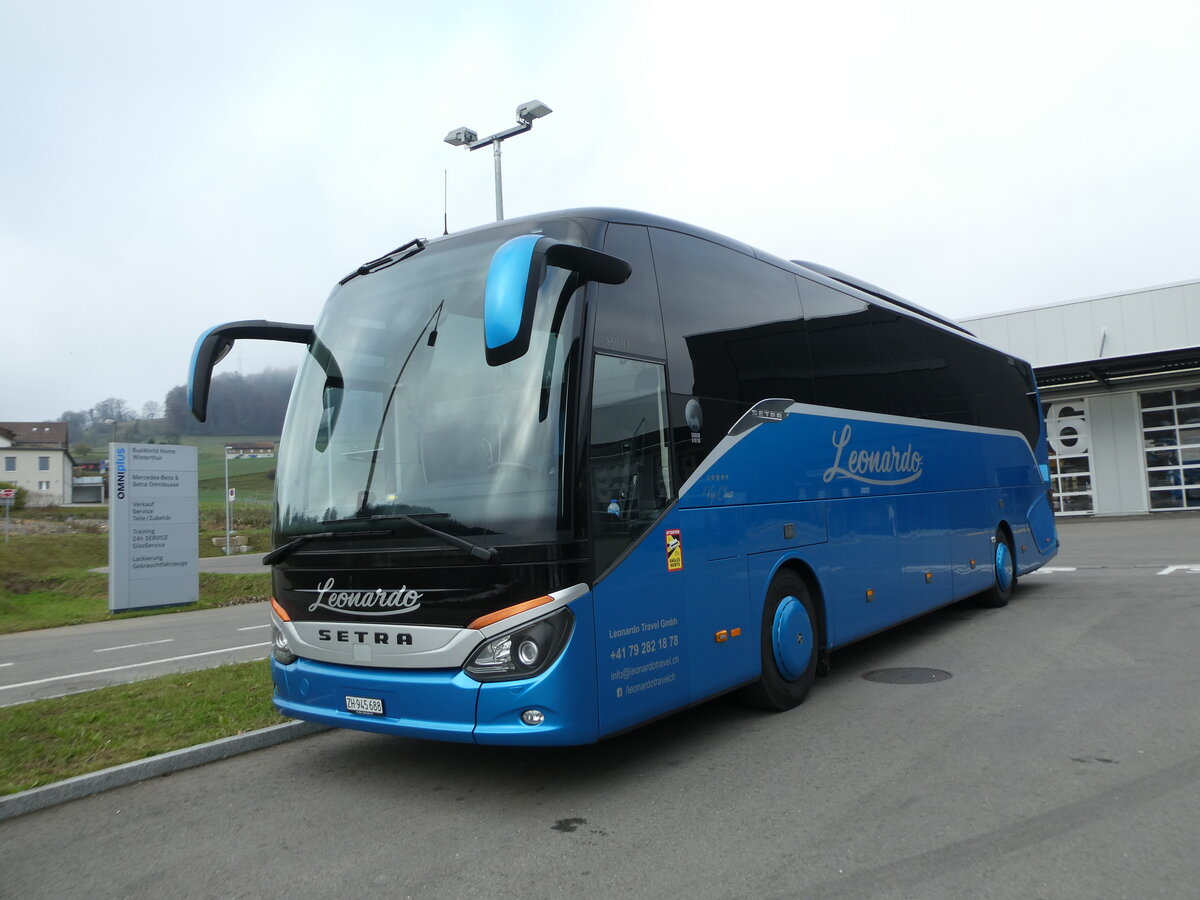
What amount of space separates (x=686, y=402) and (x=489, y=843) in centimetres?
286

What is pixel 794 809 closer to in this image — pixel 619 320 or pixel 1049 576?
pixel 619 320

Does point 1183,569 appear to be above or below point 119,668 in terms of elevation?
above

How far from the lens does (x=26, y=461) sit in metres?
97.7

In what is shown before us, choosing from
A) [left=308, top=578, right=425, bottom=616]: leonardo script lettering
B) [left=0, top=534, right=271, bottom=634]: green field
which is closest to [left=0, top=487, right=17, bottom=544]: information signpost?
[left=0, top=534, right=271, bottom=634]: green field

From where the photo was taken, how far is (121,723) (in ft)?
22.0

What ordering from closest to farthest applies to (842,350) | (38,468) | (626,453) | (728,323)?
1. (626,453)
2. (728,323)
3. (842,350)
4. (38,468)

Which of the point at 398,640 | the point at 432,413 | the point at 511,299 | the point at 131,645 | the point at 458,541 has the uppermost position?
the point at 511,299

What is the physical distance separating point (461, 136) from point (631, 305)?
42.9 feet

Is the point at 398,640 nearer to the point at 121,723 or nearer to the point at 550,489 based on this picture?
the point at 550,489

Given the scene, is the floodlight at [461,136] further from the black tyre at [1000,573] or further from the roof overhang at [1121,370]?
the roof overhang at [1121,370]

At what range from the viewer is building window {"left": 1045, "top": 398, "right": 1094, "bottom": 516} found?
107 ft

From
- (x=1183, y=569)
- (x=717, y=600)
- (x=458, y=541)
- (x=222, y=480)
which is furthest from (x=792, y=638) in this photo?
(x=222, y=480)

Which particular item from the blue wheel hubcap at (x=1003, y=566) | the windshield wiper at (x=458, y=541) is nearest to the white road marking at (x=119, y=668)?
the windshield wiper at (x=458, y=541)

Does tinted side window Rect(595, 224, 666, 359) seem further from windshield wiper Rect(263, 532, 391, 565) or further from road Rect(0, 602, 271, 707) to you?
road Rect(0, 602, 271, 707)
